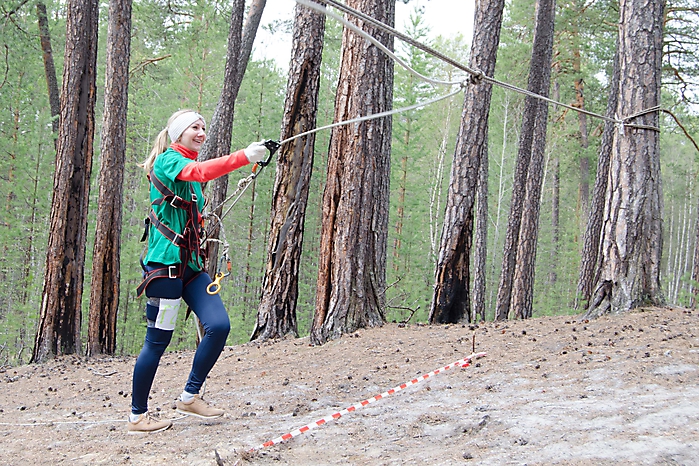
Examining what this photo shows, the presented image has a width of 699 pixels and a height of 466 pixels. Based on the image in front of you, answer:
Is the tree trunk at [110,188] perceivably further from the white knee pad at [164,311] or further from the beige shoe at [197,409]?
the white knee pad at [164,311]

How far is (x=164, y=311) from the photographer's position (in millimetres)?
3629

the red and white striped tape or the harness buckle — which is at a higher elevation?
the harness buckle

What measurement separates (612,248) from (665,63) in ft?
41.7

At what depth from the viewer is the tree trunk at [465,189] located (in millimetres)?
7469

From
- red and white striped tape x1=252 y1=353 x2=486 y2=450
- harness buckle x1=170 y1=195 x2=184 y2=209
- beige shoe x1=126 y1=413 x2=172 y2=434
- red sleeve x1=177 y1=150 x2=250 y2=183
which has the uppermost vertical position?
red sleeve x1=177 y1=150 x2=250 y2=183

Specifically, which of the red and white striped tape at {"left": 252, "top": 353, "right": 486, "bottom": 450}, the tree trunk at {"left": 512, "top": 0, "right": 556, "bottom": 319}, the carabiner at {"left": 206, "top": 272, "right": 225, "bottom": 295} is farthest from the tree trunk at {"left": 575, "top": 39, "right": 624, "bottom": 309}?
the carabiner at {"left": 206, "top": 272, "right": 225, "bottom": 295}

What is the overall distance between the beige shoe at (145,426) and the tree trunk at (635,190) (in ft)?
12.7

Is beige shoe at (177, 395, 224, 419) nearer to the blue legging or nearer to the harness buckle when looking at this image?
the blue legging

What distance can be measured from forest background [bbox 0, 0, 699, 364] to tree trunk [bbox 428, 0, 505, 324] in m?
2.21

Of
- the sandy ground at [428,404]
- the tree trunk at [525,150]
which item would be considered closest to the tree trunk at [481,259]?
the tree trunk at [525,150]

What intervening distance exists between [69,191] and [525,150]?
8398 mm

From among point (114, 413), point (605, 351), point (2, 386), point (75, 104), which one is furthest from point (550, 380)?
point (75, 104)

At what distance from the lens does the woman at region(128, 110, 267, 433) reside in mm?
3584

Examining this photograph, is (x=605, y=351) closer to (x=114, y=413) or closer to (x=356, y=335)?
(x=356, y=335)
